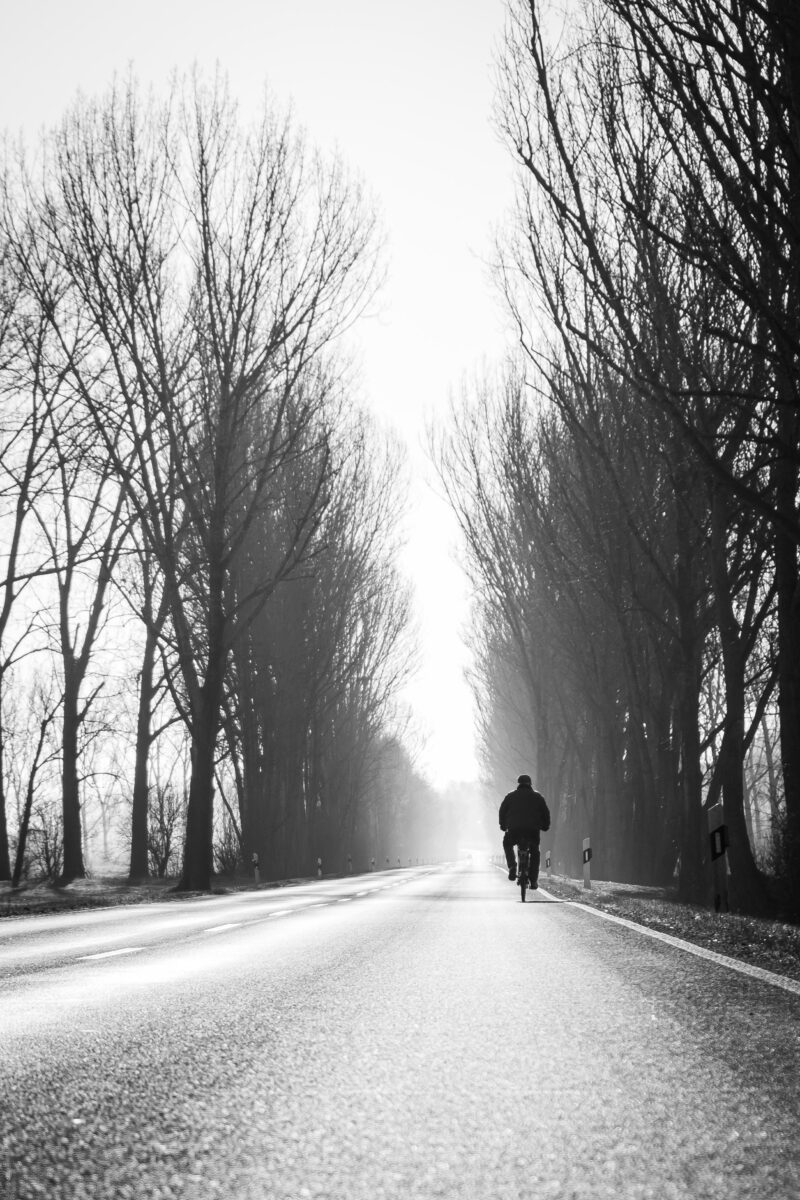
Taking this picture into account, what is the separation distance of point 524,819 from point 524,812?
10 cm

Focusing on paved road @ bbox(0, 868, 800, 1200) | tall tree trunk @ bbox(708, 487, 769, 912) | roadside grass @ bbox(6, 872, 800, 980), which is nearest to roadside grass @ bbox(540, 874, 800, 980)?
roadside grass @ bbox(6, 872, 800, 980)

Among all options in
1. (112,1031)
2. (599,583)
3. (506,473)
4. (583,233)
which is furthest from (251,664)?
(112,1031)

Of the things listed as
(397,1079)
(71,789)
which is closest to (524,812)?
(397,1079)

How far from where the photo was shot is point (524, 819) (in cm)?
1759

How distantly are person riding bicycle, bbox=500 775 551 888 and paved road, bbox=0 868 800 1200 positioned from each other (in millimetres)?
8867

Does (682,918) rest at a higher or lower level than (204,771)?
lower

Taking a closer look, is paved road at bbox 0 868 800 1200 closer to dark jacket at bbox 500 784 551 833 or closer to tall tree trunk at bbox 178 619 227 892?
dark jacket at bbox 500 784 551 833

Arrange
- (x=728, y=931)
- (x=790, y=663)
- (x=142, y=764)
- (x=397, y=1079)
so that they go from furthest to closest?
1. (x=142, y=764)
2. (x=790, y=663)
3. (x=728, y=931)
4. (x=397, y=1079)

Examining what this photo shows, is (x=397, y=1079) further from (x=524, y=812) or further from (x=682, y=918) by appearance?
(x=524, y=812)

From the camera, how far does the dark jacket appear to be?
17.6 m

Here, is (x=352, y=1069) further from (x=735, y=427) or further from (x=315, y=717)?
(x=315, y=717)

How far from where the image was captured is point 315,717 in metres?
42.9

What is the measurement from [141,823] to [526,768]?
98.8ft

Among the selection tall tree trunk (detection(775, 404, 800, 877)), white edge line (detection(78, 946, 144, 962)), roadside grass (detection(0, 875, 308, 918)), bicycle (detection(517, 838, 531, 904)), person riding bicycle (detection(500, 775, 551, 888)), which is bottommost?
roadside grass (detection(0, 875, 308, 918))
